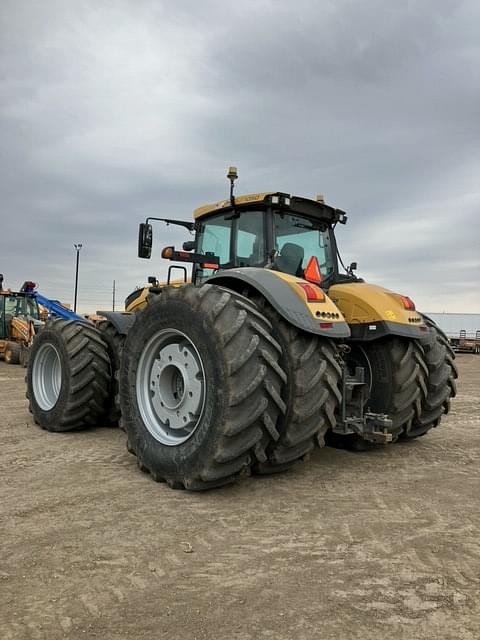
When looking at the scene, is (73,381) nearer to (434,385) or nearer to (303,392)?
(303,392)

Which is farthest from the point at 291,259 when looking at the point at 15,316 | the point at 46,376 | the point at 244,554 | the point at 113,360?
the point at 15,316

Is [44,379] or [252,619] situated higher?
[44,379]

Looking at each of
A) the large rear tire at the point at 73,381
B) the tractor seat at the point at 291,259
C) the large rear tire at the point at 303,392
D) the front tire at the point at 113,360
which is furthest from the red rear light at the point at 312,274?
the large rear tire at the point at 73,381

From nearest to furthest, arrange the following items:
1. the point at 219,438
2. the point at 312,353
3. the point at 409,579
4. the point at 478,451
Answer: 1. the point at 409,579
2. the point at 219,438
3. the point at 312,353
4. the point at 478,451

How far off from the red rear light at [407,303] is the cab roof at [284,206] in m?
1.21

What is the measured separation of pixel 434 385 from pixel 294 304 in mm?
2029

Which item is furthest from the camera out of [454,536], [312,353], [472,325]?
[472,325]

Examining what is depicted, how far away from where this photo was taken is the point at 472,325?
145 ft

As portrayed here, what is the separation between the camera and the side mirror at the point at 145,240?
5.41 metres

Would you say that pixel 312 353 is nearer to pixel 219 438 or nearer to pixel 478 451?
pixel 219 438

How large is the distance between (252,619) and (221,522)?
103cm

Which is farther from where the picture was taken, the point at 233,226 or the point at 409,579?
the point at 233,226

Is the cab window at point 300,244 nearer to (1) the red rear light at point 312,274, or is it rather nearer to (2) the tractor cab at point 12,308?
(1) the red rear light at point 312,274

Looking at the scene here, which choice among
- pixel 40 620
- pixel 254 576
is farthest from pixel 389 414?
pixel 40 620
